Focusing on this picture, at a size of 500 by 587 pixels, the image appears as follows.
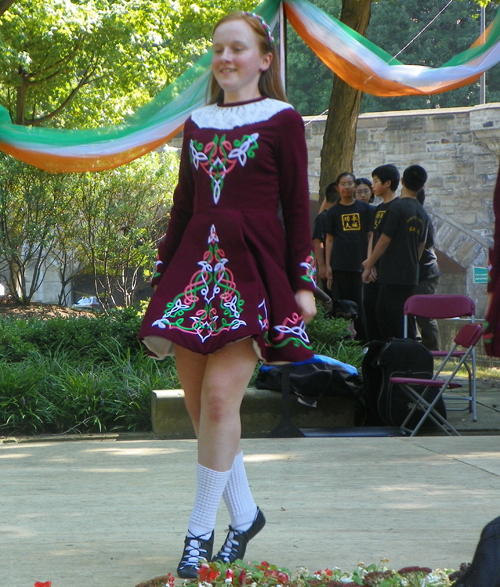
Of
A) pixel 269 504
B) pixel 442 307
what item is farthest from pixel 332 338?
pixel 269 504

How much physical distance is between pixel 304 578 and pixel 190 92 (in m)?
4.91

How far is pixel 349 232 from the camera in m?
9.25

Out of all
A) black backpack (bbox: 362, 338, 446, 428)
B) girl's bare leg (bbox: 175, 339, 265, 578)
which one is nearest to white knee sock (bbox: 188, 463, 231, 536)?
girl's bare leg (bbox: 175, 339, 265, 578)

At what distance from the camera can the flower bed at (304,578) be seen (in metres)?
2.50

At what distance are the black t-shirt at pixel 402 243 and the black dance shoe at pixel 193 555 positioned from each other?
516 centimetres

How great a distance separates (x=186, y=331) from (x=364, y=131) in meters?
20.1

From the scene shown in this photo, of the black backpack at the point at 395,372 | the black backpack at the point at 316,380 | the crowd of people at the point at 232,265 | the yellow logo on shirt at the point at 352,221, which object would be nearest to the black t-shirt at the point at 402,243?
the black backpack at the point at 395,372

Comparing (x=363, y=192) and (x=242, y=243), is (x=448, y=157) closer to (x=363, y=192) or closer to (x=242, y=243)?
(x=363, y=192)

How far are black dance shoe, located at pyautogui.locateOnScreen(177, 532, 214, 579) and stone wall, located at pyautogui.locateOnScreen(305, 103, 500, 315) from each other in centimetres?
1903

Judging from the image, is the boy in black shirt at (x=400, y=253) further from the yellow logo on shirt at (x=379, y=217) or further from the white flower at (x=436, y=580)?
the white flower at (x=436, y=580)

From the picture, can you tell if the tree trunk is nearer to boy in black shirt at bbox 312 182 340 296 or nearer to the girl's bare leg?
boy in black shirt at bbox 312 182 340 296

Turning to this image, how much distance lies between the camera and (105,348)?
7.89 m

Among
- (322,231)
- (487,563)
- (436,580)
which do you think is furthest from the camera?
(322,231)

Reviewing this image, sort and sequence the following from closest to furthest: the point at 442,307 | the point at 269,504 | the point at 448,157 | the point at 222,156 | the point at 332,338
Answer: the point at 222,156 < the point at 269,504 < the point at 442,307 < the point at 332,338 < the point at 448,157
